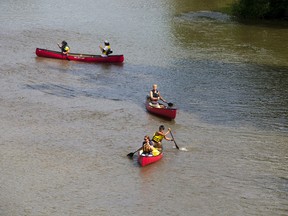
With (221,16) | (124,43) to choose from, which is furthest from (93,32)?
(221,16)

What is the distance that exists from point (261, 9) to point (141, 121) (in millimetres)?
34726

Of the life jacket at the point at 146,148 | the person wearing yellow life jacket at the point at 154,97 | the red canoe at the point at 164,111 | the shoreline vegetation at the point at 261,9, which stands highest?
the shoreline vegetation at the point at 261,9

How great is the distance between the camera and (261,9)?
63.4 m

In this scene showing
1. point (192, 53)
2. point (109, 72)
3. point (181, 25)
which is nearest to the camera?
point (109, 72)

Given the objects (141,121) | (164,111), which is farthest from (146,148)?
(164,111)

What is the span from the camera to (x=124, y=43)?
5194 cm

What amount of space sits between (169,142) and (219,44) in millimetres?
23637

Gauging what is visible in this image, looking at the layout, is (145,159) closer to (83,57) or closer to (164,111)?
(164,111)

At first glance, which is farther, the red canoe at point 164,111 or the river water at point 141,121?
the red canoe at point 164,111

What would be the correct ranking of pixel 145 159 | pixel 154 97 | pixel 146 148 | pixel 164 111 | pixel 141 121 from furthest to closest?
pixel 154 97, pixel 164 111, pixel 141 121, pixel 146 148, pixel 145 159

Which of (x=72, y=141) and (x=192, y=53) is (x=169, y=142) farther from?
(x=192, y=53)

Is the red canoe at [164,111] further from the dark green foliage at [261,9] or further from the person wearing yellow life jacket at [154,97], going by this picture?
the dark green foliage at [261,9]

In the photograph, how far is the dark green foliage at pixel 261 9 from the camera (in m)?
63.4

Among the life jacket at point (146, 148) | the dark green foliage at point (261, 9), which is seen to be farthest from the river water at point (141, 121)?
the dark green foliage at point (261, 9)
